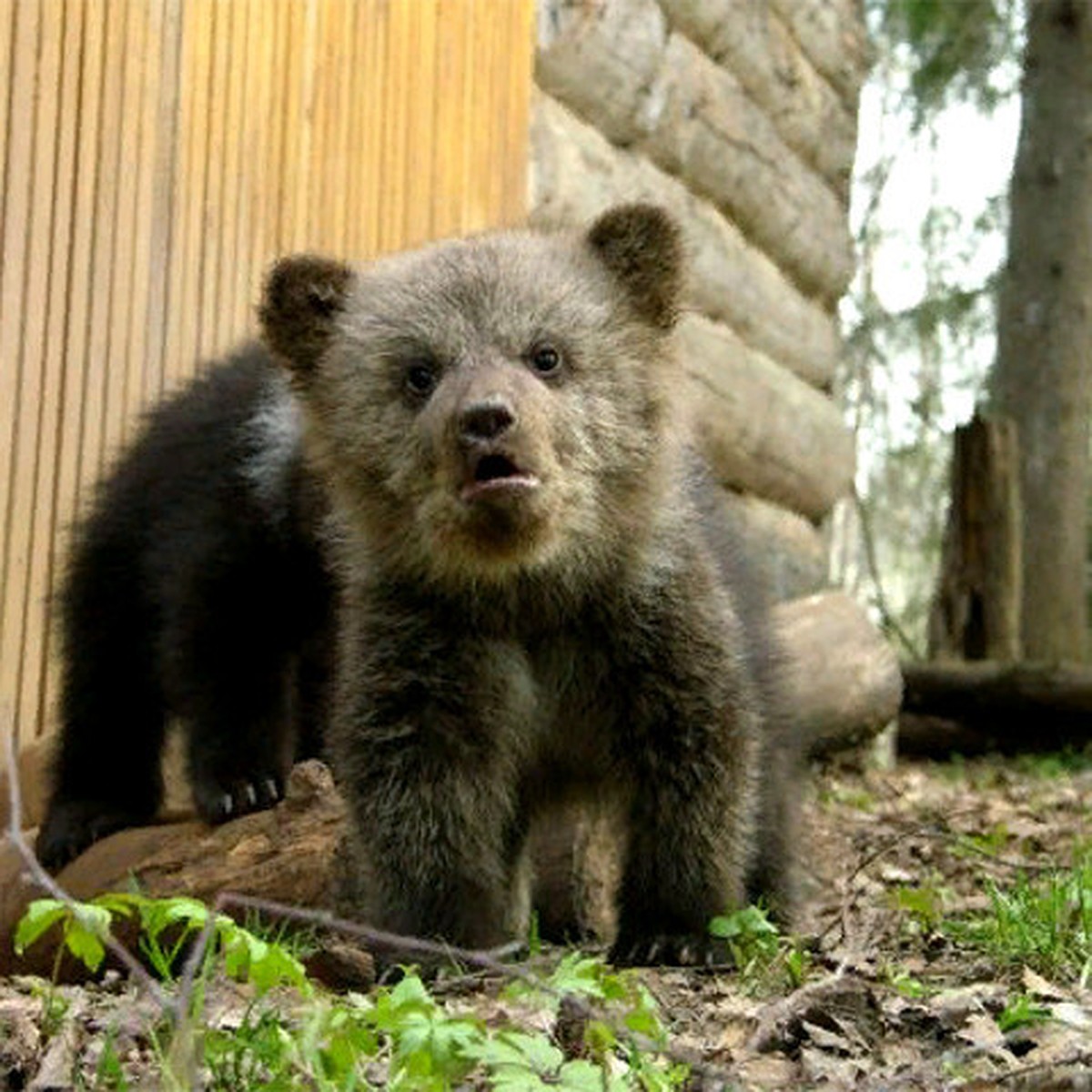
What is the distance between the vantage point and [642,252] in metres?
5.07

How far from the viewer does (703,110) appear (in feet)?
29.8

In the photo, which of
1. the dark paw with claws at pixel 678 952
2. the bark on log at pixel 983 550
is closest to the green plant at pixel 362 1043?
the dark paw with claws at pixel 678 952

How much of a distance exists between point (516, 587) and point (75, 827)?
1766 millimetres

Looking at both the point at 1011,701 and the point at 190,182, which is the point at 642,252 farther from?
the point at 1011,701

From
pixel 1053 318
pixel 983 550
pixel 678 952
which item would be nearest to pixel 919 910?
pixel 678 952

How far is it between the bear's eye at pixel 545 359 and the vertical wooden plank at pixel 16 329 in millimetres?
1664

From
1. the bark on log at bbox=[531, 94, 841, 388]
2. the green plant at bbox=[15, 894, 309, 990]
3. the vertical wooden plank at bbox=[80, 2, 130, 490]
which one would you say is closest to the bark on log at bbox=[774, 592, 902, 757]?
the bark on log at bbox=[531, 94, 841, 388]

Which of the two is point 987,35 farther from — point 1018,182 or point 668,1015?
point 668,1015

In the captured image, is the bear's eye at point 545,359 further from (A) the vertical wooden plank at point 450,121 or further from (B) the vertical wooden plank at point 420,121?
(A) the vertical wooden plank at point 450,121

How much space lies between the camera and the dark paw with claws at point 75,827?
18.9ft

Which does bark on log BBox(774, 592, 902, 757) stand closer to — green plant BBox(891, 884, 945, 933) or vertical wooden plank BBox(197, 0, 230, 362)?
green plant BBox(891, 884, 945, 933)

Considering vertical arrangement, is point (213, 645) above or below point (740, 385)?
below

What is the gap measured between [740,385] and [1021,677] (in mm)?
3748

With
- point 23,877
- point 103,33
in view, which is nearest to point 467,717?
point 23,877
